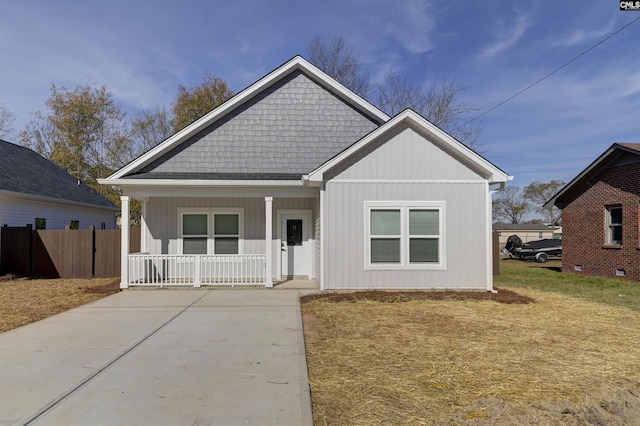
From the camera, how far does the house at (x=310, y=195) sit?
989cm

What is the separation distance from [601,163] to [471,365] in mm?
13520

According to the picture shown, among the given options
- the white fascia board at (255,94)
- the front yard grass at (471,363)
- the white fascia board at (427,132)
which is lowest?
the front yard grass at (471,363)

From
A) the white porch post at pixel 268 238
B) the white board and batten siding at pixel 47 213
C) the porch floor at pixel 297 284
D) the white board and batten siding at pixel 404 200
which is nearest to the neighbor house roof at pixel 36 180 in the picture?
the white board and batten siding at pixel 47 213

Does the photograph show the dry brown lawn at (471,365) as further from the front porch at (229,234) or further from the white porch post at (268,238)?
the front porch at (229,234)

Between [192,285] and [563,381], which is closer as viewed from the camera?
[563,381]

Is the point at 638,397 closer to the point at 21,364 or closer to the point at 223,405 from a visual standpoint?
the point at 223,405

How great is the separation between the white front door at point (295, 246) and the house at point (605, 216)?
10950 millimetres

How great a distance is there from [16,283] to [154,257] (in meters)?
5.01

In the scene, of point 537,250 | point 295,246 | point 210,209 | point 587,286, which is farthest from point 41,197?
point 537,250

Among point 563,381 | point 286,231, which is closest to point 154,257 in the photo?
point 286,231

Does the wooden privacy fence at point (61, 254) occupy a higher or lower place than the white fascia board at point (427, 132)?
lower

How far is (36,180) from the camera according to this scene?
56.5 ft

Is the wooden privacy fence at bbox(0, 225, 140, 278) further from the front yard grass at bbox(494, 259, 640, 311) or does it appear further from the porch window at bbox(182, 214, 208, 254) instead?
the front yard grass at bbox(494, 259, 640, 311)

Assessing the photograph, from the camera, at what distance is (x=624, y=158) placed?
1358cm
